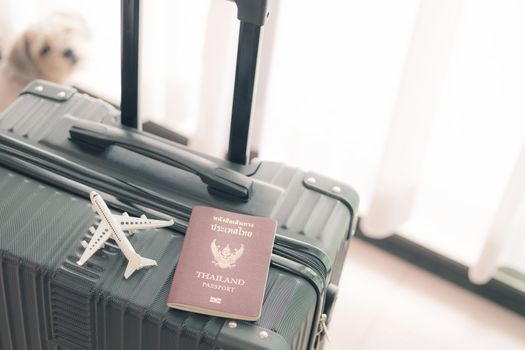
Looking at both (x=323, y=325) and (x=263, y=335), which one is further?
(x=323, y=325)

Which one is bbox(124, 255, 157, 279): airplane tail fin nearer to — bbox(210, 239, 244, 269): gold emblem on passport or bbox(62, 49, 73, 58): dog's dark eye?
bbox(210, 239, 244, 269): gold emblem on passport

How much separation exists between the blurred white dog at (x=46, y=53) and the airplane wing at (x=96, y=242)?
0.80 m

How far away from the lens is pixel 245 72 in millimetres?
1022

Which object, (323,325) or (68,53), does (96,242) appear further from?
(68,53)

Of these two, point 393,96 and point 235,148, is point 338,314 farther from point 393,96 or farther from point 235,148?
point 235,148

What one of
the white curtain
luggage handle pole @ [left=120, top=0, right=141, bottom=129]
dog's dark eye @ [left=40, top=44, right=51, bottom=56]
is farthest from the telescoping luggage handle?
dog's dark eye @ [left=40, top=44, right=51, bottom=56]

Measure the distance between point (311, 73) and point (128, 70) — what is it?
0.53 metres

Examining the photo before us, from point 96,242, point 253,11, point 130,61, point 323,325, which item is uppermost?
point 253,11

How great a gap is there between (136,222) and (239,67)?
254mm

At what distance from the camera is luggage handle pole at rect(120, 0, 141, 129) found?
105cm

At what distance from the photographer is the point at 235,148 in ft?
3.58

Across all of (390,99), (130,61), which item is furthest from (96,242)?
(390,99)

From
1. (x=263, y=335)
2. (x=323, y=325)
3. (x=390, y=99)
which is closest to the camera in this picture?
(x=263, y=335)

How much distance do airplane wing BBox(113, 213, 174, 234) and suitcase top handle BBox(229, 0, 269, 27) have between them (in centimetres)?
29
